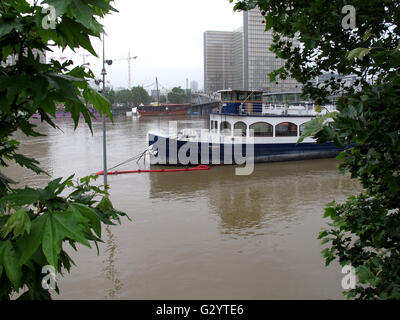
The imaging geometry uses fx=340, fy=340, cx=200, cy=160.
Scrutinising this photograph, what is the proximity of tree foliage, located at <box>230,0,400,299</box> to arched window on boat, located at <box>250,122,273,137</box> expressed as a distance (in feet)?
57.2

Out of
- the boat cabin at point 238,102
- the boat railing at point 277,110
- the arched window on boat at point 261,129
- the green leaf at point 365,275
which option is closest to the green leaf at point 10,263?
the green leaf at point 365,275

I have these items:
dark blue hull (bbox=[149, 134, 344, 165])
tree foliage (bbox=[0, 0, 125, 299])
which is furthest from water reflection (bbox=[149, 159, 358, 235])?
tree foliage (bbox=[0, 0, 125, 299])

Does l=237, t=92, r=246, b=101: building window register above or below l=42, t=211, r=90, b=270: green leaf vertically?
above

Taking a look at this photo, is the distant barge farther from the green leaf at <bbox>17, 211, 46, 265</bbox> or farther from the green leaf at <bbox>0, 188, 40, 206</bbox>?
the green leaf at <bbox>17, 211, 46, 265</bbox>

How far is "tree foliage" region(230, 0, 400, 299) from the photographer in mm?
2014

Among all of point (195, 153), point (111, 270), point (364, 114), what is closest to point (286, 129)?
point (195, 153)

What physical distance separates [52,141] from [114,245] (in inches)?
1010

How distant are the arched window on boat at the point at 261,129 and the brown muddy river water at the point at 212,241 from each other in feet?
13.3

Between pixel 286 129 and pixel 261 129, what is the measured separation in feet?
5.94

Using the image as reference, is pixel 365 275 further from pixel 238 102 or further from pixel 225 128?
pixel 238 102

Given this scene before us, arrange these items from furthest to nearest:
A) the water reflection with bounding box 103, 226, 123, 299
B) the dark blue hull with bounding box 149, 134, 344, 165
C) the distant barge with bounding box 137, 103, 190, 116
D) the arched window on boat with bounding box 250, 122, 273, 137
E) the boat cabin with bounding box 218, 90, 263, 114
→ the distant barge with bounding box 137, 103, 190, 116
the boat cabin with bounding box 218, 90, 263, 114
the arched window on boat with bounding box 250, 122, 273, 137
the dark blue hull with bounding box 149, 134, 344, 165
the water reflection with bounding box 103, 226, 123, 299

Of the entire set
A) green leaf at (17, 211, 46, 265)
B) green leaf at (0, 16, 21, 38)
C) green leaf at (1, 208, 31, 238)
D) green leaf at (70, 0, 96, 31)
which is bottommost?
green leaf at (17, 211, 46, 265)

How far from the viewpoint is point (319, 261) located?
8.20m

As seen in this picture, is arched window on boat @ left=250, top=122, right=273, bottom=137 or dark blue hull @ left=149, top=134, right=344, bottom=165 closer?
dark blue hull @ left=149, top=134, right=344, bottom=165
